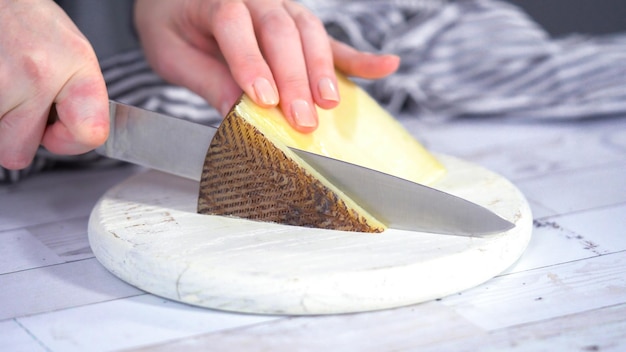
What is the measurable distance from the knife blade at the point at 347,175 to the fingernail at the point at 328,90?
5.7 inches

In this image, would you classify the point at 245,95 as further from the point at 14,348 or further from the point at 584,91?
the point at 584,91

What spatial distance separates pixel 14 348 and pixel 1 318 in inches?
3.6

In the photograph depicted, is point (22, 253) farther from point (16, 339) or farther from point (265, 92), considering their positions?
point (265, 92)

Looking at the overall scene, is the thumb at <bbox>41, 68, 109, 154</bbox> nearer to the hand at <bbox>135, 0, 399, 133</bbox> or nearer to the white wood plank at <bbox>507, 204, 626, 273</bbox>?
the hand at <bbox>135, 0, 399, 133</bbox>

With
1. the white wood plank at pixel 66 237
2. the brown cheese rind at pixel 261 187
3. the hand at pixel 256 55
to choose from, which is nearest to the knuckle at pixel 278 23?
the hand at pixel 256 55

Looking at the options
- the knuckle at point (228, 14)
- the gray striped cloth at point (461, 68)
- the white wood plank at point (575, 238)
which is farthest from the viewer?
the gray striped cloth at point (461, 68)

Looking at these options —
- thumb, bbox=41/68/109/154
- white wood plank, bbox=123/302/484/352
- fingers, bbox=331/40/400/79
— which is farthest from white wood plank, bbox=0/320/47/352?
fingers, bbox=331/40/400/79

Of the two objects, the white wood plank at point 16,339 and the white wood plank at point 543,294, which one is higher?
the white wood plank at point 543,294

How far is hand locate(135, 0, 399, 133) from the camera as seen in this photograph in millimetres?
1289

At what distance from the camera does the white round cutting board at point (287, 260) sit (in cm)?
103

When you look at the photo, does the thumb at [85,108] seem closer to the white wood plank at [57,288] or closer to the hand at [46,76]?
the hand at [46,76]

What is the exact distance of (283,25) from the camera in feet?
4.54

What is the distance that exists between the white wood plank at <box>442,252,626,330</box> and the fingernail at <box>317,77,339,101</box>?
382 mm

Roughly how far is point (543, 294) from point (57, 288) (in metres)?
0.66
